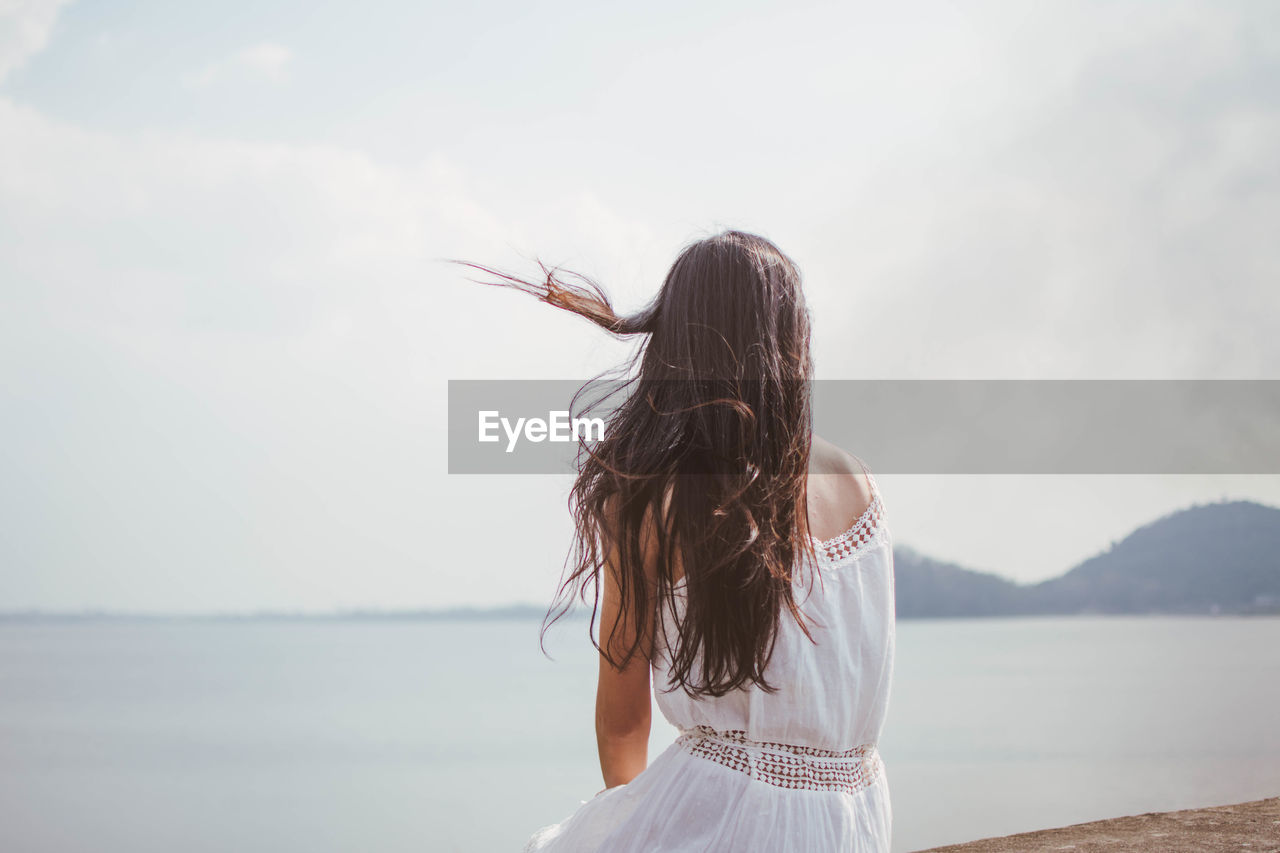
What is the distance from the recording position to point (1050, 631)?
2562 centimetres

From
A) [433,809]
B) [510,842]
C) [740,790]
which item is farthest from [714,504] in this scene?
[433,809]

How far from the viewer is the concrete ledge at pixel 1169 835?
2.45 m

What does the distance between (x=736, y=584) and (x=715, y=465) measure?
5.5 inches

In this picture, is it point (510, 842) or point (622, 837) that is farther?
point (510, 842)

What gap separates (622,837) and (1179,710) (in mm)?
11173

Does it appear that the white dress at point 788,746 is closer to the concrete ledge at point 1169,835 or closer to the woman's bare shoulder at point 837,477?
the woman's bare shoulder at point 837,477

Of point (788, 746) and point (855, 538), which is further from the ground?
point (855, 538)

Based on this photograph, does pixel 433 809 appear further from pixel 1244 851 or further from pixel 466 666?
pixel 466 666

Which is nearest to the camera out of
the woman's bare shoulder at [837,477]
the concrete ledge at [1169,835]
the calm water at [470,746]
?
the woman's bare shoulder at [837,477]

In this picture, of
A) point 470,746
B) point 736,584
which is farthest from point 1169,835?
point 470,746

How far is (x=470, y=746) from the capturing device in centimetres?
936

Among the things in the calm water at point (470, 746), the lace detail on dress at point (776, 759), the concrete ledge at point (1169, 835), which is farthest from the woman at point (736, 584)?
the calm water at point (470, 746)

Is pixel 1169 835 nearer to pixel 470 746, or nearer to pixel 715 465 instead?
pixel 715 465

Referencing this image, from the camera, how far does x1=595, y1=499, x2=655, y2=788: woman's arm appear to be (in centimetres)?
115
